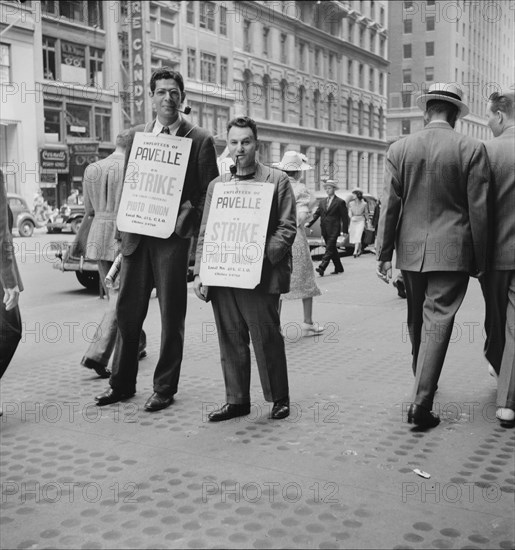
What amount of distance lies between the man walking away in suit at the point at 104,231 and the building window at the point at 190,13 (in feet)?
135

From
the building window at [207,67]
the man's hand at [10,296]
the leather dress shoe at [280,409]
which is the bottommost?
the leather dress shoe at [280,409]

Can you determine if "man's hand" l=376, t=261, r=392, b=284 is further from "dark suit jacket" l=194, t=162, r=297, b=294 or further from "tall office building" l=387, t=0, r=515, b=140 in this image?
"tall office building" l=387, t=0, r=515, b=140

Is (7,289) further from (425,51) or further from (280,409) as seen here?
(425,51)

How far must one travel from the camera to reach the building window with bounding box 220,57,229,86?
48.4 meters

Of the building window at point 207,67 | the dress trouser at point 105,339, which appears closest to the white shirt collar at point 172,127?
the dress trouser at point 105,339

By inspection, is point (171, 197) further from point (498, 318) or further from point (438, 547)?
point (438, 547)

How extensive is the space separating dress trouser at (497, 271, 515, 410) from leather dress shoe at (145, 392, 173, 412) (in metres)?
2.07

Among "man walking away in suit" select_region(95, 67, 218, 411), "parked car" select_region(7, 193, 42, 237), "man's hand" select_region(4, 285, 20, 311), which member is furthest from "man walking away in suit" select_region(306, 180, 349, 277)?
"parked car" select_region(7, 193, 42, 237)

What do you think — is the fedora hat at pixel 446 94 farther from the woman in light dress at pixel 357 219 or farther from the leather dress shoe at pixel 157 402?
the woman in light dress at pixel 357 219

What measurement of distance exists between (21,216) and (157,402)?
82.8 ft

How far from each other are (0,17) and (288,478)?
35.2 m

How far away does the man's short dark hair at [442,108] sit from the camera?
482cm

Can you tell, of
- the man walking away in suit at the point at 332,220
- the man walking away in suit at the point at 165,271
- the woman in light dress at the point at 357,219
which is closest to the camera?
the man walking away in suit at the point at 165,271

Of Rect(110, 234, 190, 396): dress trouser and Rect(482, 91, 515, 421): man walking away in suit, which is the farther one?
A: Rect(110, 234, 190, 396): dress trouser
